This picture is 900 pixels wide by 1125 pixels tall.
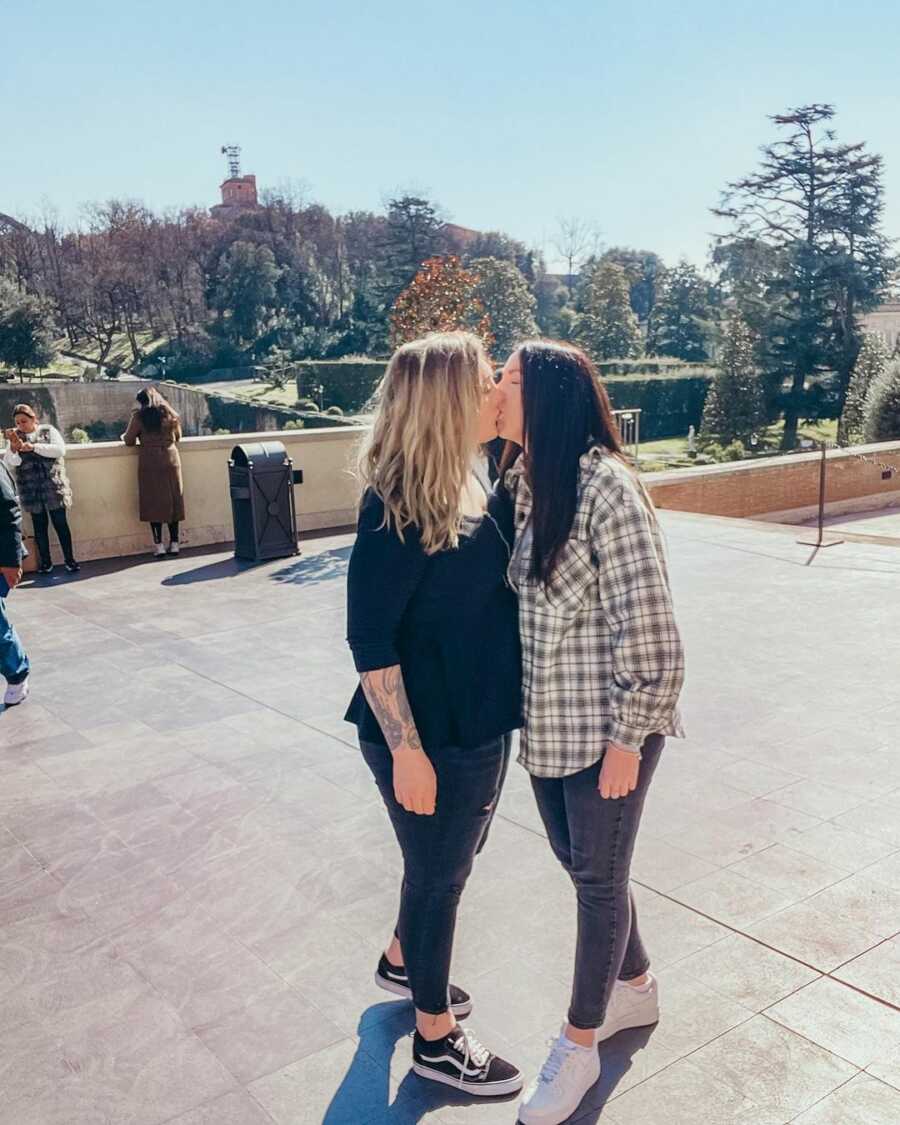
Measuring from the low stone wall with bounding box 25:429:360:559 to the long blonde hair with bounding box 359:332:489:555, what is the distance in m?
6.27

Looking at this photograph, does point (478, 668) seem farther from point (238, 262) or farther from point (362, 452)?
point (238, 262)

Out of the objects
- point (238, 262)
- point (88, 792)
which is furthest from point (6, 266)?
point (88, 792)

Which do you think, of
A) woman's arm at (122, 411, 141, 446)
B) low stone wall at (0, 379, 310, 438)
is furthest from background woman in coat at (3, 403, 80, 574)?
low stone wall at (0, 379, 310, 438)

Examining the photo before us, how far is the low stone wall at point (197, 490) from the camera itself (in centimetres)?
915

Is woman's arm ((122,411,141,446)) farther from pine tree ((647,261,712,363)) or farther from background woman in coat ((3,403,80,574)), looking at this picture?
pine tree ((647,261,712,363))

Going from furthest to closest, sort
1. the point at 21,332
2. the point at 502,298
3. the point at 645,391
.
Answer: the point at 21,332 → the point at 502,298 → the point at 645,391

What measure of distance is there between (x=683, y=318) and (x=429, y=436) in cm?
5151

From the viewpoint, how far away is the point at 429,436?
80.6 inches

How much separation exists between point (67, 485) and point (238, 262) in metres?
53.2

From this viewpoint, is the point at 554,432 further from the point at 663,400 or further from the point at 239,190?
the point at 239,190

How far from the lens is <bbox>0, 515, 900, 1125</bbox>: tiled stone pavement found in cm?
240

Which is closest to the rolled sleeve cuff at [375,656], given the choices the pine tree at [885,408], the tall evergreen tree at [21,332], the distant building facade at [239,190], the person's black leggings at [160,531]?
the person's black leggings at [160,531]

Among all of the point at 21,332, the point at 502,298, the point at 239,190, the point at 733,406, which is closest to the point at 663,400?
the point at 733,406

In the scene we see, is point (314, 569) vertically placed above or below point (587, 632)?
below
